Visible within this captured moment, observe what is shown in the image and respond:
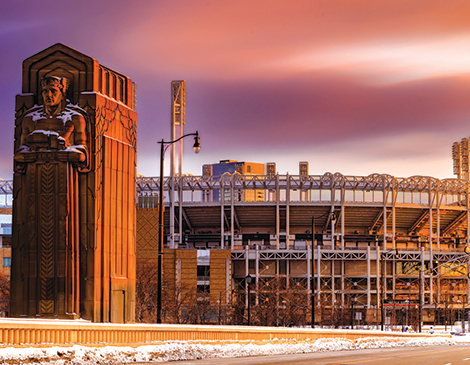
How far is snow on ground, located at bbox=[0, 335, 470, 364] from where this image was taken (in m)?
18.6

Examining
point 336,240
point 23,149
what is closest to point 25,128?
point 23,149

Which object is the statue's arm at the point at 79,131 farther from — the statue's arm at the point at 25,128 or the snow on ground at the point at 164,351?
the snow on ground at the point at 164,351

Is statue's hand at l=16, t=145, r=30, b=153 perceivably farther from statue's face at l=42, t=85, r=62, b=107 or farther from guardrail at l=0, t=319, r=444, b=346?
guardrail at l=0, t=319, r=444, b=346

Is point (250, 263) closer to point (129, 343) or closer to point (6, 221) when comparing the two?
point (6, 221)

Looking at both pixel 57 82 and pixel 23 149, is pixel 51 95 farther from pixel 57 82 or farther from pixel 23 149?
pixel 23 149

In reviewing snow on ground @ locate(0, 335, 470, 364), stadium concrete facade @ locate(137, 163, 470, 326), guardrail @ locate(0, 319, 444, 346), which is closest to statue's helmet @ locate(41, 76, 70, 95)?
guardrail @ locate(0, 319, 444, 346)

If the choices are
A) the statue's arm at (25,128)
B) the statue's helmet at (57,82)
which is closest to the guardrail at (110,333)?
the statue's arm at (25,128)

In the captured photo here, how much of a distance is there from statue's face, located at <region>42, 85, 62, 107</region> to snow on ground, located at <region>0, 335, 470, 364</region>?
10.3 meters

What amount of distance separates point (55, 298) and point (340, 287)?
9105 cm

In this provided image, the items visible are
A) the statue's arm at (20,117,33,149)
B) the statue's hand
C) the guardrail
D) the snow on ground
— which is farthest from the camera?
the statue's arm at (20,117,33,149)

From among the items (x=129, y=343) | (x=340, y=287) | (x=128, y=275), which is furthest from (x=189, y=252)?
(x=129, y=343)

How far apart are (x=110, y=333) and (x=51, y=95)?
1023cm

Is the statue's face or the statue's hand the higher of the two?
the statue's face

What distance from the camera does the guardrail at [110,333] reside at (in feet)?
62.9
